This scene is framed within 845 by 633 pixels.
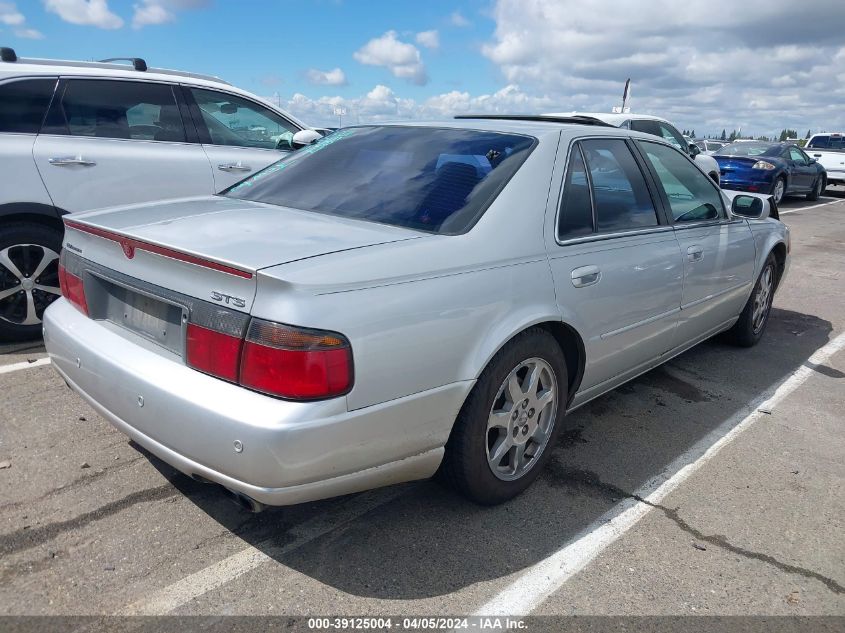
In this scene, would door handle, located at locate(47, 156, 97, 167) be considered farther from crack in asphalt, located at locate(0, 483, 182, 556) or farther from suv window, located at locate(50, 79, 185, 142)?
crack in asphalt, located at locate(0, 483, 182, 556)

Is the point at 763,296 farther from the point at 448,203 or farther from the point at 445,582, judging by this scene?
the point at 445,582

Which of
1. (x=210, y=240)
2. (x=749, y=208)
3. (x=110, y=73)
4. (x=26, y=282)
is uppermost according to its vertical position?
(x=110, y=73)

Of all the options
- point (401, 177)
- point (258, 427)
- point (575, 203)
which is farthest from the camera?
point (575, 203)

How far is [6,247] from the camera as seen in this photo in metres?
4.41

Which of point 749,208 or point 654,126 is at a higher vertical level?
point 654,126

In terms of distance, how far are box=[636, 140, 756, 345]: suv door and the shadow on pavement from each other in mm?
607

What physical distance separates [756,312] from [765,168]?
11854mm

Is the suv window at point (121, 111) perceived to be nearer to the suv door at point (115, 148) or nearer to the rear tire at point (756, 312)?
the suv door at point (115, 148)

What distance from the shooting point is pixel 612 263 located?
10.6ft

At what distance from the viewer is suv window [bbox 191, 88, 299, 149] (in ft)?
17.7

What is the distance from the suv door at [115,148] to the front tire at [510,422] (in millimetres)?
3392

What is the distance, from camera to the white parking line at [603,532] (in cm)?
239

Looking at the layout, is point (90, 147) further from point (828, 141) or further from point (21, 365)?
point (828, 141)

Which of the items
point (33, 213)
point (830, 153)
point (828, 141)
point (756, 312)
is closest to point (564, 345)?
point (756, 312)
